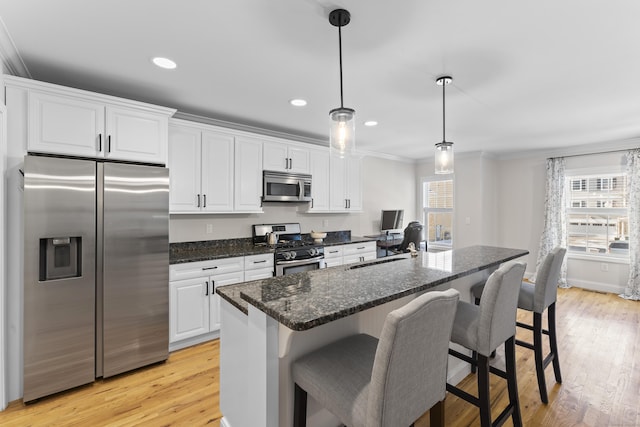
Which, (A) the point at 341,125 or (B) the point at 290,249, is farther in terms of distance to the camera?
(B) the point at 290,249

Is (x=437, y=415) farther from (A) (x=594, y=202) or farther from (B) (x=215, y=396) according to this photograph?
(A) (x=594, y=202)

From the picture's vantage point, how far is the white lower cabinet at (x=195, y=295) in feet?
9.57

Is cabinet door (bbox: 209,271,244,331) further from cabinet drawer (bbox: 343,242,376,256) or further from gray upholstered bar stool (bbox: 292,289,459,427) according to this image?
gray upholstered bar stool (bbox: 292,289,459,427)

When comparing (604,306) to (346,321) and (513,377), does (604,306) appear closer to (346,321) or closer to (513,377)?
(513,377)

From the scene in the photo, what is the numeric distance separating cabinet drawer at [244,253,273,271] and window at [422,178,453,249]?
4.19 metres

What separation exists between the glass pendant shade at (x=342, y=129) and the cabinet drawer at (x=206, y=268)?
77.0 inches

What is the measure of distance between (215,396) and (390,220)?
4.42 meters

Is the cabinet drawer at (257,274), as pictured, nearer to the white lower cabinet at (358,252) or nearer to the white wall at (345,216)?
the white wall at (345,216)

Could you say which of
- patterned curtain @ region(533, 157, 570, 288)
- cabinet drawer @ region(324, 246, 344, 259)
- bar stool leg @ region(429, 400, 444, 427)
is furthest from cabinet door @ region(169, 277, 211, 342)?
patterned curtain @ region(533, 157, 570, 288)

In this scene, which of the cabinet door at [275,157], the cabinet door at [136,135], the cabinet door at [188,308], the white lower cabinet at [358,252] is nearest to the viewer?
the cabinet door at [136,135]

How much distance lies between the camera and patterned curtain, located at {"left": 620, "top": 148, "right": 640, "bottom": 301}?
4582 millimetres

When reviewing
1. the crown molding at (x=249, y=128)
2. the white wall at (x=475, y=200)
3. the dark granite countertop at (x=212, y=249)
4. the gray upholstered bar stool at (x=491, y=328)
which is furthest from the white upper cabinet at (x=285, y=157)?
the white wall at (x=475, y=200)

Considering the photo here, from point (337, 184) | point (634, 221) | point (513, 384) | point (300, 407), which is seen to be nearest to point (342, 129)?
point (300, 407)

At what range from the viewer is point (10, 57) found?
2.15m
